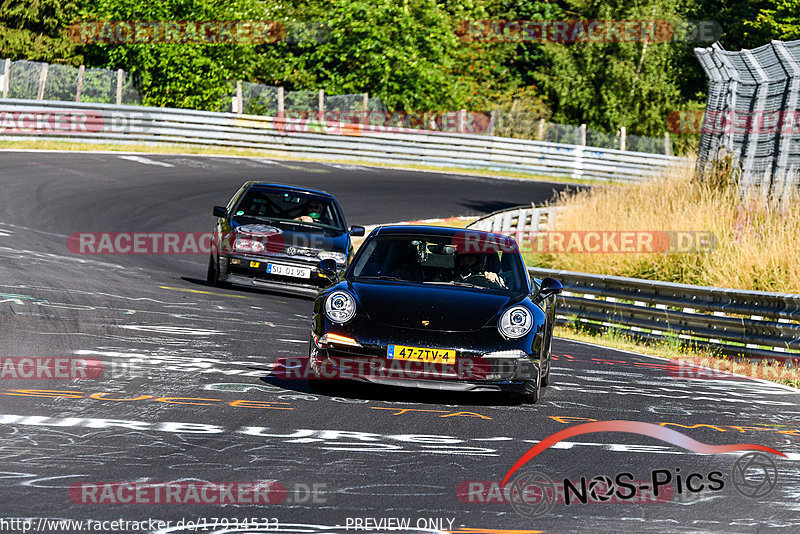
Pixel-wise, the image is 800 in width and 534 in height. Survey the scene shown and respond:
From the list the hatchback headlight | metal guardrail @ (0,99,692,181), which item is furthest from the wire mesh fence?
metal guardrail @ (0,99,692,181)

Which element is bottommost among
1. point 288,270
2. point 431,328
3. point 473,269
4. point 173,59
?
point 288,270

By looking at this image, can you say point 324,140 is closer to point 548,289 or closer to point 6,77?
point 6,77

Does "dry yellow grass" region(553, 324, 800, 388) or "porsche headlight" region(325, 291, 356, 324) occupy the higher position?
"porsche headlight" region(325, 291, 356, 324)

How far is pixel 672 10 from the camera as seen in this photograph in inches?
2409

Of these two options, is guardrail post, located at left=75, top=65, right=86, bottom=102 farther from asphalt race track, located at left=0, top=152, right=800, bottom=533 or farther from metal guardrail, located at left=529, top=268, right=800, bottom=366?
metal guardrail, located at left=529, top=268, right=800, bottom=366

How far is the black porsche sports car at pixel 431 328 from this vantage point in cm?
845

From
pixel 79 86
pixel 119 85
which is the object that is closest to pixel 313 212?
pixel 79 86

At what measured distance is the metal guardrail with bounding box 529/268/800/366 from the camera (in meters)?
13.2

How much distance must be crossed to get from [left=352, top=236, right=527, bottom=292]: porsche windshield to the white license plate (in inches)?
230

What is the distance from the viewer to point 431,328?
8.55m

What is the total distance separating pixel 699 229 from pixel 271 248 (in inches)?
265

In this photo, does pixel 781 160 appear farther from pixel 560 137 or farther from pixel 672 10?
pixel 672 10

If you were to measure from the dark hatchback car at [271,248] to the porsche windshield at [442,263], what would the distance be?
18.2 ft

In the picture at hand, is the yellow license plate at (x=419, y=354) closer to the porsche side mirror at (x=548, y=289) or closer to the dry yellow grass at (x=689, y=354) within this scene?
the porsche side mirror at (x=548, y=289)
